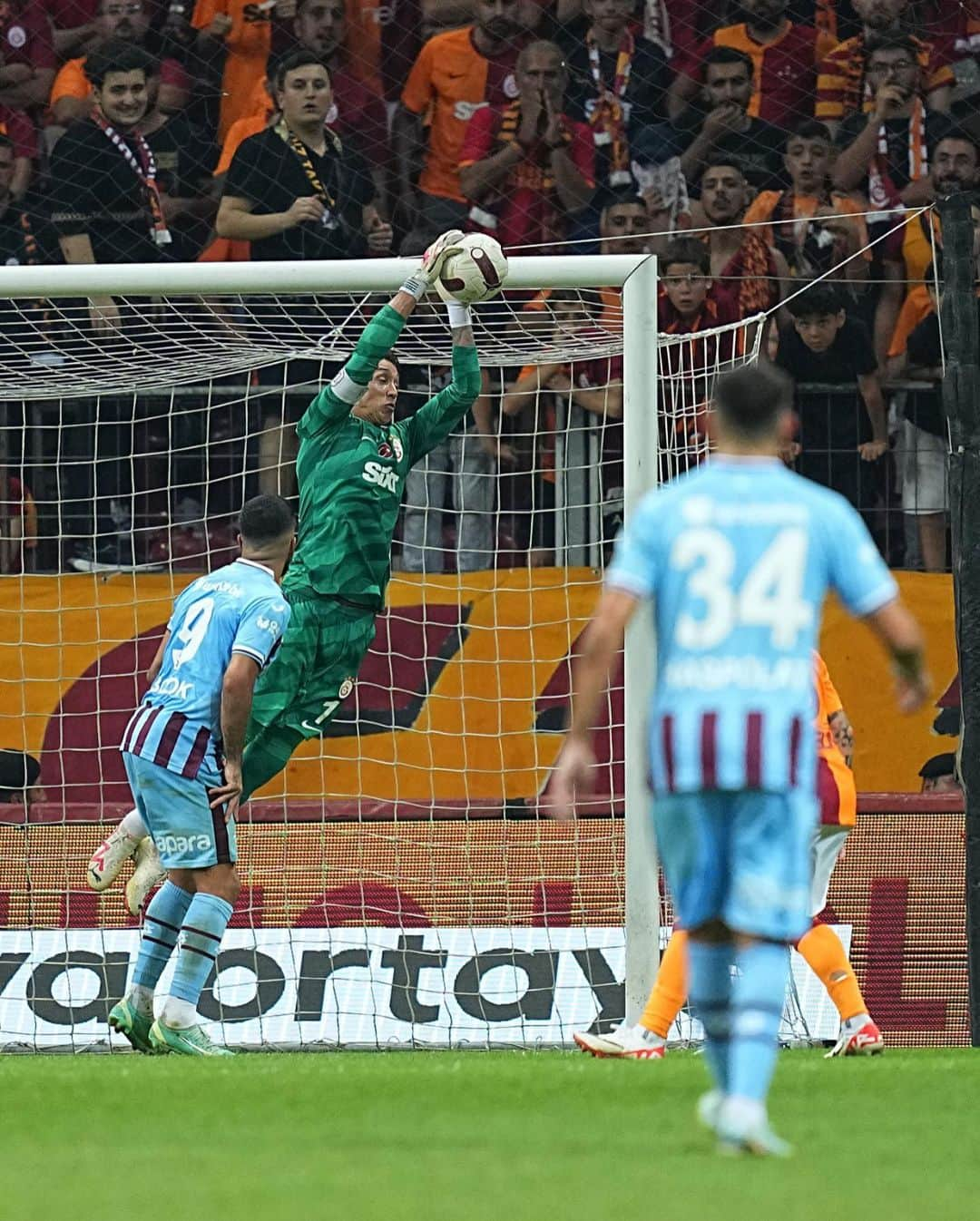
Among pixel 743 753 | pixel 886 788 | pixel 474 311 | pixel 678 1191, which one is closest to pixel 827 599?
pixel 886 788

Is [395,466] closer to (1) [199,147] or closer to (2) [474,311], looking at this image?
(2) [474,311]

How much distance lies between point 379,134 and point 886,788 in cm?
515

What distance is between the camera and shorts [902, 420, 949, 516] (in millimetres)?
12109

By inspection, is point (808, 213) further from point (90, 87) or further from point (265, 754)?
point (265, 754)

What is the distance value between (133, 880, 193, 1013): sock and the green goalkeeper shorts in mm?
801

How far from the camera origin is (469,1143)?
496cm

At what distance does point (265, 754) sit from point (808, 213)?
5620 mm

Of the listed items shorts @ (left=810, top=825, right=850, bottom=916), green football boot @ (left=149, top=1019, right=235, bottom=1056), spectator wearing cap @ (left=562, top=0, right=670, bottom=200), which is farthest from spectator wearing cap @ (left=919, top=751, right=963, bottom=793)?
green football boot @ (left=149, top=1019, right=235, bottom=1056)

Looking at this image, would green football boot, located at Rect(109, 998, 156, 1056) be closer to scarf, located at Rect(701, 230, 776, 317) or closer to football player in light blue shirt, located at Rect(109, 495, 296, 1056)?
football player in light blue shirt, located at Rect(109, 495, 296, 1056)

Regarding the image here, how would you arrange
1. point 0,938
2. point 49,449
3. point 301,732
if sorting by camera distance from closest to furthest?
point 301,732
point 0,938
point 49,449

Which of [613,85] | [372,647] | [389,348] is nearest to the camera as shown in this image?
[389,348]

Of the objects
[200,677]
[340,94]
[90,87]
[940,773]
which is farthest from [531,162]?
[200,677]

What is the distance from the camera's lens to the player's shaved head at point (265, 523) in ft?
26.9

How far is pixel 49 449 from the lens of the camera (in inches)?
483
